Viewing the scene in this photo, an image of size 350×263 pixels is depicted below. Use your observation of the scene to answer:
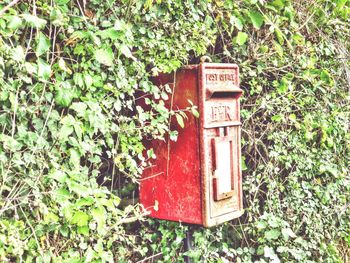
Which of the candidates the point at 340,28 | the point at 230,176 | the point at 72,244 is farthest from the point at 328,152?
the point at 72,244

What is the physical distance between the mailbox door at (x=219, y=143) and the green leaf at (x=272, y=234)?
2.21 ft

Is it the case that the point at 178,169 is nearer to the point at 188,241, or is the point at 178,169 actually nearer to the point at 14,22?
the point at 188,241

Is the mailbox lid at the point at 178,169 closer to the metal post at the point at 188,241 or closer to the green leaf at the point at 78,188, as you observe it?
the metal post at the point at 188,241

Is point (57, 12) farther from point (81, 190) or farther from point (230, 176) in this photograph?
point (230, 176)

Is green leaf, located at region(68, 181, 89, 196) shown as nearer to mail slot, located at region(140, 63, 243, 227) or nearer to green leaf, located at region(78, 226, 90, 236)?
green leaf, located at region(78, 226, 90, 236)

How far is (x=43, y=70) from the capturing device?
1807 mm

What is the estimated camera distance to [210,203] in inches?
89.7

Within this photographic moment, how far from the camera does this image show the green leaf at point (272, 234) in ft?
10.1

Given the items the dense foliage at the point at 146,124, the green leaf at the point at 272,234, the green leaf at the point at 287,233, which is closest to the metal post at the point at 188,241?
the dense foliage at the point at 146,124

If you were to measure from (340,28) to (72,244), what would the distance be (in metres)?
3.02

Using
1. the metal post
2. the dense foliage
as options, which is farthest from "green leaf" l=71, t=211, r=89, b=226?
the metal post

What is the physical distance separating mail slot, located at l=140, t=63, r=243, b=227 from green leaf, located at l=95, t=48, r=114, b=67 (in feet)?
1.59

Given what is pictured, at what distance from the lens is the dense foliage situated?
180 cm

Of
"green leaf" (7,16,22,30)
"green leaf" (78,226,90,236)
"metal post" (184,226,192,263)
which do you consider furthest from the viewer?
"metal post" (184,226,192,263)
